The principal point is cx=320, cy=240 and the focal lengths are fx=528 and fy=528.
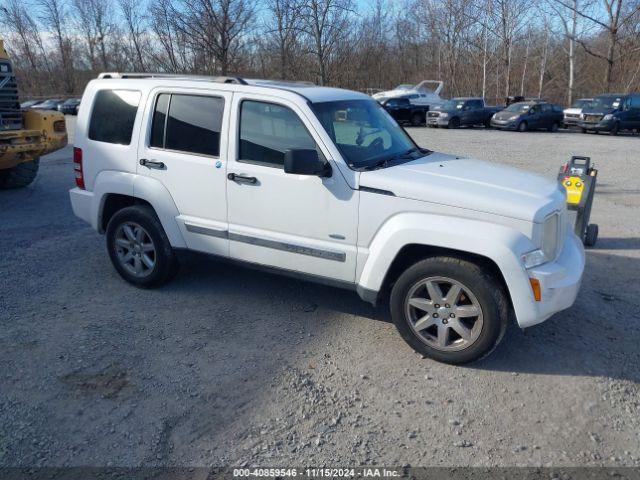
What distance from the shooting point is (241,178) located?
429 centimetres

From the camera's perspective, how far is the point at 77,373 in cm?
369

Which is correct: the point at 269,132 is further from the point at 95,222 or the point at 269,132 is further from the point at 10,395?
the point at 10,395

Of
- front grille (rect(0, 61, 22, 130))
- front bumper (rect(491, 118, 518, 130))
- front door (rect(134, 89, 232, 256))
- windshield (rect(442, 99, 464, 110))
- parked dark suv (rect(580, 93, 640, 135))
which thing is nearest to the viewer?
front door (rect(134, 89, 232, 256))

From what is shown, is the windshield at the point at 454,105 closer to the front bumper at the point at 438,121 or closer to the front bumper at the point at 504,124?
the front bumper at the point at 438,121

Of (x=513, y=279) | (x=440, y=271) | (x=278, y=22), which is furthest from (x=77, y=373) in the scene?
(x=278, y=22)

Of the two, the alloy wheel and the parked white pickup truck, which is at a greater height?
the parked white pickup truck

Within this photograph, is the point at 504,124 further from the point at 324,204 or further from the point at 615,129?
the point at 324,204

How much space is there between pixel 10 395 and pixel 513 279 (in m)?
3.35

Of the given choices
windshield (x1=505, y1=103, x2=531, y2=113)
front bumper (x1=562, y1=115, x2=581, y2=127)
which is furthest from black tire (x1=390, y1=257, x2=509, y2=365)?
front bumper (x1=562, y1=115, x2=581, y2=127)

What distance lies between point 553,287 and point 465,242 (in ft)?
2.15

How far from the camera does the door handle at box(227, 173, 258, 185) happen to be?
4242 mm

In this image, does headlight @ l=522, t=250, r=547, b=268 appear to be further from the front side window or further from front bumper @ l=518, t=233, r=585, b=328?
the front side window

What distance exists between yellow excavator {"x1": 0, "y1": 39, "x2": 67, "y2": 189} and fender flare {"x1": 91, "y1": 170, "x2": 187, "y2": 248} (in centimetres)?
439

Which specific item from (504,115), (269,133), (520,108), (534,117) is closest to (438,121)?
(504,115)
